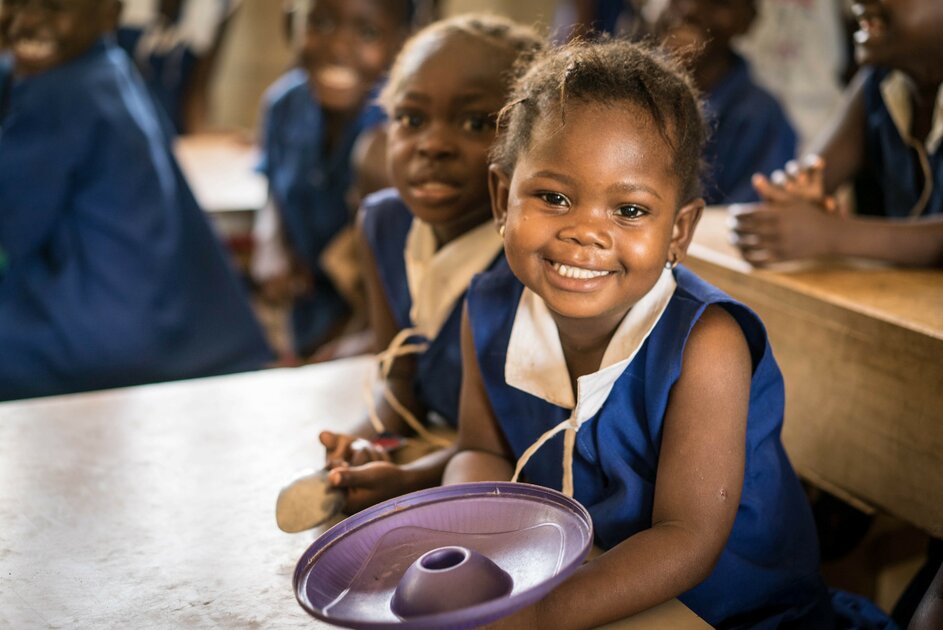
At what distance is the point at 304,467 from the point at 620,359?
389 millimetres

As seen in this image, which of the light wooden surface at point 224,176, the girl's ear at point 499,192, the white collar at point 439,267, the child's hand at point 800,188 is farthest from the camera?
the light wooden surface at point 224,176

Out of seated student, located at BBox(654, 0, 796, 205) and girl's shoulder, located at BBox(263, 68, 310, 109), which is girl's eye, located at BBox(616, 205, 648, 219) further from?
girl's shoulder, located at BBox(263, 68, 310, 109)

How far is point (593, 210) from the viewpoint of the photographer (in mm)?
944

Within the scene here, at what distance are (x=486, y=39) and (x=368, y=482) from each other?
0.61 metres

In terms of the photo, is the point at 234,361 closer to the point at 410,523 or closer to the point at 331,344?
the point at 331,344

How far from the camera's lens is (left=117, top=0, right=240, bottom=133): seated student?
4.22 m

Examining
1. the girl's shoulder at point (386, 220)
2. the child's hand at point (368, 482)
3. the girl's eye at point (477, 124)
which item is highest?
the girl's eye at point (477, 124)

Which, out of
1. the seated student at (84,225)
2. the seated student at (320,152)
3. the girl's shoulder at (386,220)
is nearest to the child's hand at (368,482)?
the girl's shoulder at (386,220)

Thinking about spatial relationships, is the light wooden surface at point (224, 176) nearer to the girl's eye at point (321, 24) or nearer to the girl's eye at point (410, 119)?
the girl's eye at point (321, 24)

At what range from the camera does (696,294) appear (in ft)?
3.22

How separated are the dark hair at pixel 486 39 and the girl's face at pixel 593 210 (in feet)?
1.20

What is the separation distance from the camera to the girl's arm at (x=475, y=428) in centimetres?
112

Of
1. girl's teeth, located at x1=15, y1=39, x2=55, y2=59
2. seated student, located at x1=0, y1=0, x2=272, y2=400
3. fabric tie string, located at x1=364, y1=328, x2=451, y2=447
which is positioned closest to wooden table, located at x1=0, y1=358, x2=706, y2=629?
fabric tie string, located at x1=364, y1=328, x2=451, y2=447

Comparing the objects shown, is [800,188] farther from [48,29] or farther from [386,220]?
[48,29]
